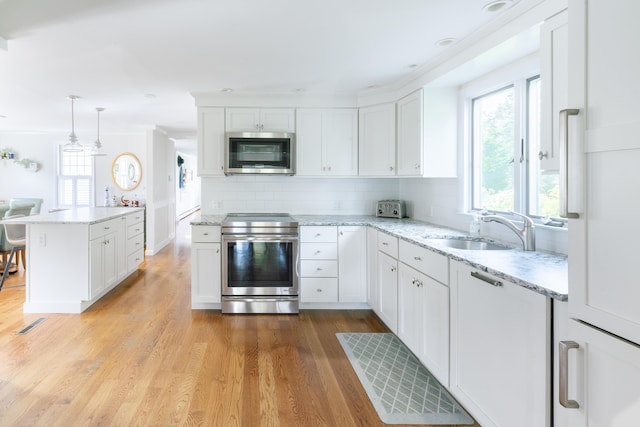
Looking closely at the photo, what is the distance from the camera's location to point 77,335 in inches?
127

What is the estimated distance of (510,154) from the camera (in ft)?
9.41

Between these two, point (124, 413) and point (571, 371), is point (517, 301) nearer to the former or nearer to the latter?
point (571, 371)

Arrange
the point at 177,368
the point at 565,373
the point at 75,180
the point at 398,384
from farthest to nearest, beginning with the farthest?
the point at 75,180
the point at 177,368
the point at 398,384
the point at 565,373

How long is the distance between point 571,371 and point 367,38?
2348mm

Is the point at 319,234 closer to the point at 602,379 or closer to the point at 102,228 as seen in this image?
the point at 102,228

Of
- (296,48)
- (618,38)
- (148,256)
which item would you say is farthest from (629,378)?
(148,256)

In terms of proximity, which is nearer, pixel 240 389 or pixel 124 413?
pixel 124 413

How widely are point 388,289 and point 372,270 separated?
484mm

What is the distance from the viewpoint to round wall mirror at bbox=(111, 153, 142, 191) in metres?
7.70

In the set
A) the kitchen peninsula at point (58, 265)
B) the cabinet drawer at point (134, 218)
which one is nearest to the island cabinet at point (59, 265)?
the kitchen peninsula at point (58, 265)

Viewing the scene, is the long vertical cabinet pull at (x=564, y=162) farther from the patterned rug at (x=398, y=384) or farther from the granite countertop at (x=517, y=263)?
the patterned rug at (x=398, y=384)

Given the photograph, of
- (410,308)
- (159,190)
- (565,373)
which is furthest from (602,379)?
(159,190)

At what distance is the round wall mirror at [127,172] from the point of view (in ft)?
25.3

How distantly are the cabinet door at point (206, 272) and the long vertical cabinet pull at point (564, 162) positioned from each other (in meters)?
3.21
